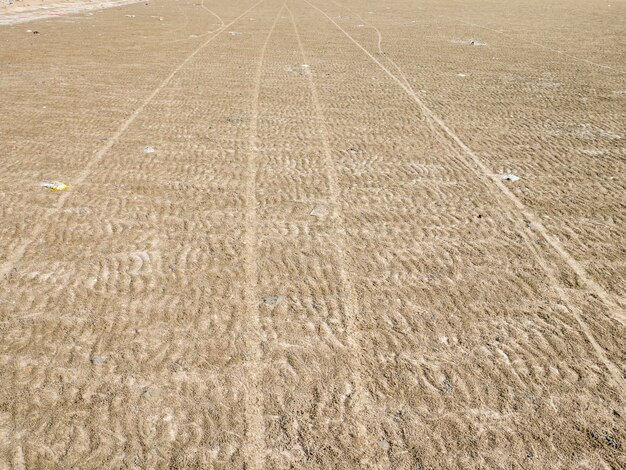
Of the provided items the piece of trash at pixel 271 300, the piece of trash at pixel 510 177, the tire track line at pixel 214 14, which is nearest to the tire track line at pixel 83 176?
the piece of trash at pixel 271 300

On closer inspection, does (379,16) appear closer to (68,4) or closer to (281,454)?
(68,4)

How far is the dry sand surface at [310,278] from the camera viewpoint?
10.5 ft

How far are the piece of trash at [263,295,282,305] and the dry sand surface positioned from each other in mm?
14

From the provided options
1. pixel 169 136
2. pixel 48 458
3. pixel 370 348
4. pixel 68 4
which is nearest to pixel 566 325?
pixel 370 348

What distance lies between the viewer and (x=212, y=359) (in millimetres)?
3699

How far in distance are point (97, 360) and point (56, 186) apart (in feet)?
9.59

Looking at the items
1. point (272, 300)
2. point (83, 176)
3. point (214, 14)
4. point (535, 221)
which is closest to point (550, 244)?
point (535, 221)

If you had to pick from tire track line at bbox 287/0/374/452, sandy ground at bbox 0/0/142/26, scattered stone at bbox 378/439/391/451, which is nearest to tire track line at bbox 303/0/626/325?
tire track line at bbox 287/0/374/452

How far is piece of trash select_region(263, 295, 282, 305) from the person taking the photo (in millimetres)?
4259

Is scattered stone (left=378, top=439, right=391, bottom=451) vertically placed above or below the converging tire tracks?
below

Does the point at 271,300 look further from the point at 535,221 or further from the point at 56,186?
the point at 56,186

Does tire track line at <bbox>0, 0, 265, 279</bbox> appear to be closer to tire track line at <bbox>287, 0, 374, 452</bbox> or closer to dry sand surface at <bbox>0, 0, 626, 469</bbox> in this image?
dry sand surface at <bbox>0, 0, 626, 469</bbox>

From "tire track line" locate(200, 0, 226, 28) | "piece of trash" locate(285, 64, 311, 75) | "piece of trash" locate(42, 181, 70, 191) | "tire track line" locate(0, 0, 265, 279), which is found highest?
"piece of trash" locate(42, 181, 70, 191)

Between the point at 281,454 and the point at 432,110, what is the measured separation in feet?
23.0
